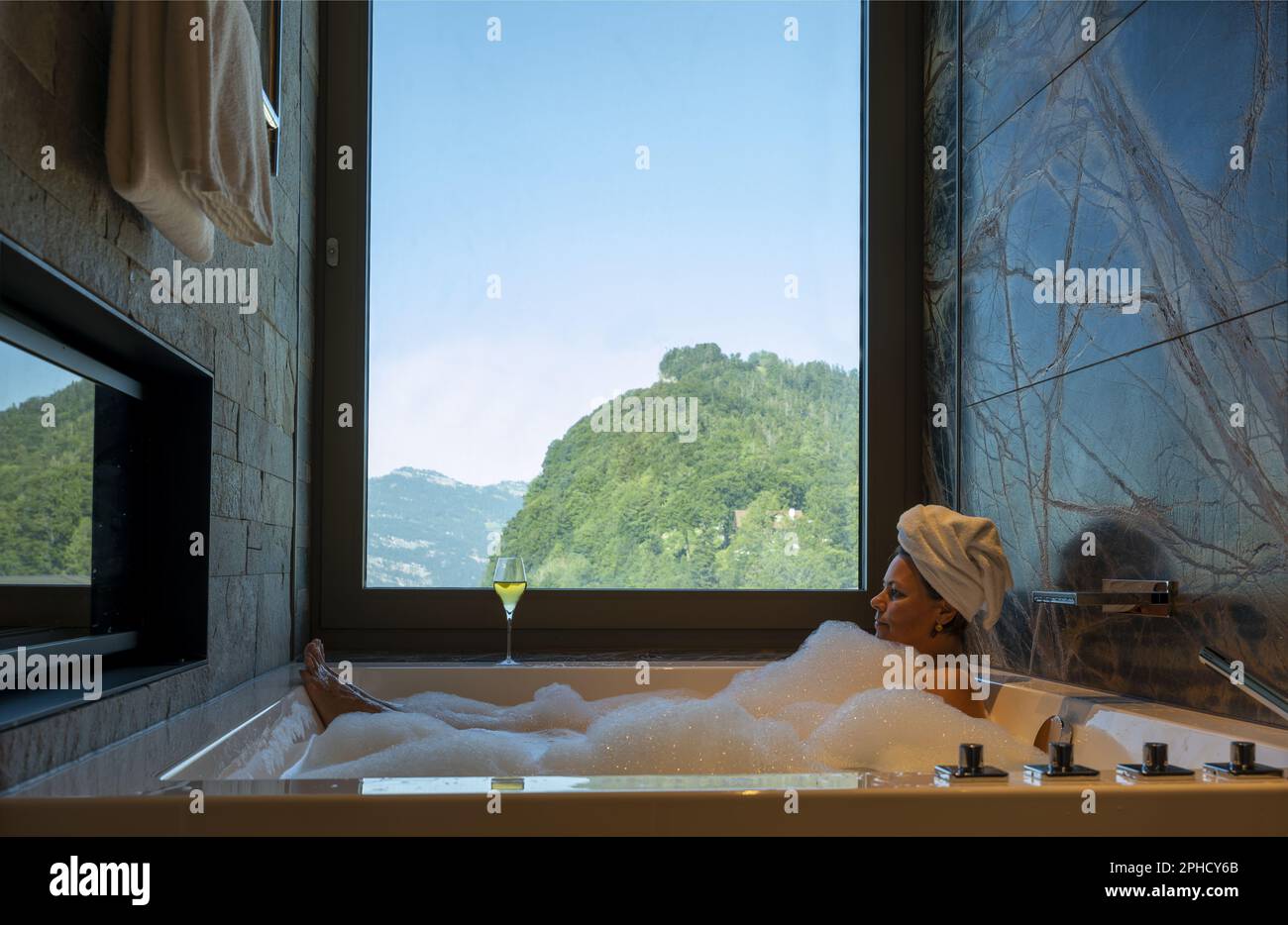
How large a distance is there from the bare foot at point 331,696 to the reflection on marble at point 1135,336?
128cm

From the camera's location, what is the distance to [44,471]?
135 centimetres

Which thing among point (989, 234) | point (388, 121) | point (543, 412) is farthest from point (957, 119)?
point (388, 121)

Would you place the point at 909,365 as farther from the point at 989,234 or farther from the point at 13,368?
the point at 13,368

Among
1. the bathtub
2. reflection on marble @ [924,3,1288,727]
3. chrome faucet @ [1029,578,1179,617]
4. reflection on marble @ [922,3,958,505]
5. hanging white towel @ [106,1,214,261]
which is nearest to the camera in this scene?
the bathtub

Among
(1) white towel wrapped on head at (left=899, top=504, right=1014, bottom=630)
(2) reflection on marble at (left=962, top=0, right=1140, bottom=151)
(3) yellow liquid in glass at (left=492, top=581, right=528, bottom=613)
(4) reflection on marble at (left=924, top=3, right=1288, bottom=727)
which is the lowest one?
(3) yellow liquid in glass at (left=492, top=581, right=528, bottom=613)

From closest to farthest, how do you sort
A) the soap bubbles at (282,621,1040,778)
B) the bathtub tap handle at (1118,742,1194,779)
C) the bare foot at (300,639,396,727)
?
the bathtub tap handle at (1118,742,1194,779)
the soap bubbles at (282,621,1040,778)
the bare foot at (300,639,396,727)

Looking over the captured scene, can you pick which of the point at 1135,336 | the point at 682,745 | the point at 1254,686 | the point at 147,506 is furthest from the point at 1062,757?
the point at 147,506

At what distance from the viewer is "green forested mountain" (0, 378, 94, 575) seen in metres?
1.25

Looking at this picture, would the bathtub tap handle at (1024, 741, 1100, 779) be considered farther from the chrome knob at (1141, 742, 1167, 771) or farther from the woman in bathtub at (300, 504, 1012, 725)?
the woman in bathtub at (300, 504, 1012, 725)

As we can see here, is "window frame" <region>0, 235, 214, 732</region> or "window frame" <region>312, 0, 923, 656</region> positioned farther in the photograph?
"window frame" <region>312, 0, 923, 656</region>

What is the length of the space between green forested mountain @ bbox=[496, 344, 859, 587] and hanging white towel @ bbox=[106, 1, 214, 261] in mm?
1576

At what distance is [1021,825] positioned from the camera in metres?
1.11

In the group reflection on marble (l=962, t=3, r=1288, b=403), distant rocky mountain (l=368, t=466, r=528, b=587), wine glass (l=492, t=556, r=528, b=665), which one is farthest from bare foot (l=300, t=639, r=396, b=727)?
reflection on marble (l=962, t=3, r=1288, b=403)

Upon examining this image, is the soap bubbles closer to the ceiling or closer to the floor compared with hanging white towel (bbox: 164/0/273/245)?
closer to the floor
